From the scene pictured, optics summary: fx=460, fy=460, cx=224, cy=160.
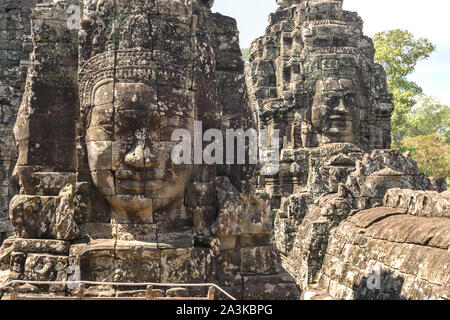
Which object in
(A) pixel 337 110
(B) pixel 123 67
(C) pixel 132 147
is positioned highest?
(A) pixel 337 110

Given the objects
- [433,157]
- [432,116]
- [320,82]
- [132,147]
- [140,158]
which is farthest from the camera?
[432,116]

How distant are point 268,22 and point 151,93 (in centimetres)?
1331

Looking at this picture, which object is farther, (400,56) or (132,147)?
(400,56)

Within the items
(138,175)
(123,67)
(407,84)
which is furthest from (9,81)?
(407,84)

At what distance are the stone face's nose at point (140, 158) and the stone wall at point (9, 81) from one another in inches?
266

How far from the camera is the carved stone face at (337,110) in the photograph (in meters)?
13.5

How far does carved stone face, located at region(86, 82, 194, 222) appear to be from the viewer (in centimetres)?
455

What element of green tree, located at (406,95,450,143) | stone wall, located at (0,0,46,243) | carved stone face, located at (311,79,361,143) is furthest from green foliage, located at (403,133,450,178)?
stone wall, located at (0,0,46,243)

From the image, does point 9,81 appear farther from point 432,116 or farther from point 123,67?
point 432,116

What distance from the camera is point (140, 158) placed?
4.47 meters

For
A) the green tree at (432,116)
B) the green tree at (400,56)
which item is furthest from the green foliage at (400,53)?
the green tree at (432,116)

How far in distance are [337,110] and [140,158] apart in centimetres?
1007

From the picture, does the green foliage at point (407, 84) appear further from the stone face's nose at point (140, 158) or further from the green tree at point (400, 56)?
the stone face's nose at point (140, 158)
